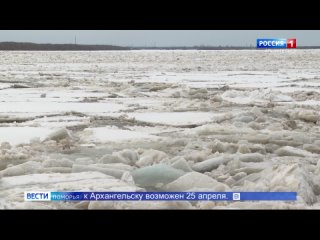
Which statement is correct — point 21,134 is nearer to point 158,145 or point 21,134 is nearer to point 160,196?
point 158,145

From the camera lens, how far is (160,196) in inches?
74.6

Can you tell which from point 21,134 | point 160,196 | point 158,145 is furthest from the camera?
point 21,134

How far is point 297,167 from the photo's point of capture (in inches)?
100

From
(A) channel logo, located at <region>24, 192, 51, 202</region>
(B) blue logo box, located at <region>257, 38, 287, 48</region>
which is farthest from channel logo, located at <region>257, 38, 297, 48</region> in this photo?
(A) channel logo, located at <region>24, 192, 51, 202</region>

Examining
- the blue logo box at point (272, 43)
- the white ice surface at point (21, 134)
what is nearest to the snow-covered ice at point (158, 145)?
the white ice surface at point (21, 134)

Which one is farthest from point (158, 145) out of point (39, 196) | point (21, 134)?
point (39, 196)

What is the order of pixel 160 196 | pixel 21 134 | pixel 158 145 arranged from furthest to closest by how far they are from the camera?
pixel 21 134, pixel 158 145, pixel 160 196

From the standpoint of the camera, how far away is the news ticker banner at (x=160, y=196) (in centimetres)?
190

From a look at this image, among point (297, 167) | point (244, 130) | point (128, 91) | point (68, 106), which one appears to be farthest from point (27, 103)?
point (297, 167)

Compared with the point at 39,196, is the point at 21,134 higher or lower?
higher

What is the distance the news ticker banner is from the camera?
1.90m
